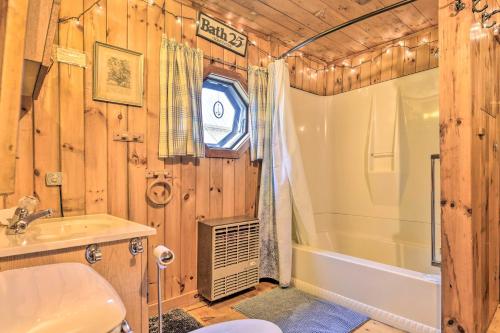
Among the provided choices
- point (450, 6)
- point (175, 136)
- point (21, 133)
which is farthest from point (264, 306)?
point (450, 6)

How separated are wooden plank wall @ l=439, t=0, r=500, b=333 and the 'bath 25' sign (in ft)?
5.18

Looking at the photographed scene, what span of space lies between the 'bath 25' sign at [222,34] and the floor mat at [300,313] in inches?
85.5

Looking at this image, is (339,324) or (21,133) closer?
(21,133)

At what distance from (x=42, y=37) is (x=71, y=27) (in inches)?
31.8

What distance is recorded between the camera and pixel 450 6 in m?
1.54

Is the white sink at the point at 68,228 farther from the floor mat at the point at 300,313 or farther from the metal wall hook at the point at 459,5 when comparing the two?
the metal wall hook at the point at 459,5

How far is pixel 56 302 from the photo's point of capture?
0.79m

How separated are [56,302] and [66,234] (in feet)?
2.07

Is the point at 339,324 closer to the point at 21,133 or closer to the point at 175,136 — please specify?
the point at 175,136

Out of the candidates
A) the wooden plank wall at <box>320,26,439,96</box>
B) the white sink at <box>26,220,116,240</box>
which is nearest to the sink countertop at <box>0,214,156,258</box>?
the white sink at <box>26,220,116,240</box>

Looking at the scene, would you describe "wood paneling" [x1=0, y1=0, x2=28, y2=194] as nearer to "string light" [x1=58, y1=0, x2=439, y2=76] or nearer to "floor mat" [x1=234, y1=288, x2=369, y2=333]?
"string light" [x1=58, y1=0, x2=439, y2=76]

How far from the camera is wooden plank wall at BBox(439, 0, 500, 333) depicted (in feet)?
4.86

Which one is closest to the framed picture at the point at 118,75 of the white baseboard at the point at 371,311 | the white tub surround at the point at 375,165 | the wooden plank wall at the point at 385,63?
the white tub surround at the point at 375,165

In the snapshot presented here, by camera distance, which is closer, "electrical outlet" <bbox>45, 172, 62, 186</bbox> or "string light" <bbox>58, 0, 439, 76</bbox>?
"electrical outlet" <bbox>45, 172, 62, 186</bbox>
